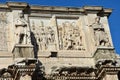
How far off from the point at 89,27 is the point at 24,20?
2341 millimetres

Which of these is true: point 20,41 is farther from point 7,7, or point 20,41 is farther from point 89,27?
point 89,27

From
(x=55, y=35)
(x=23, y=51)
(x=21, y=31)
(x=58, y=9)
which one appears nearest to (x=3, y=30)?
(x=21, y=31)

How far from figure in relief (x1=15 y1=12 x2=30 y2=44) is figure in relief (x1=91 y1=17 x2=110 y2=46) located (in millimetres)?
2384

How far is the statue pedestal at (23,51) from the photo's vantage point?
12.1 meters

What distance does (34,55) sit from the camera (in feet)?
41.0

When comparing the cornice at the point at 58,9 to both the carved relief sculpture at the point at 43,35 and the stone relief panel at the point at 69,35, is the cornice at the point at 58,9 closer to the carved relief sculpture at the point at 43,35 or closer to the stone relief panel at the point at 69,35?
the stone relief panel at the point at 69,35

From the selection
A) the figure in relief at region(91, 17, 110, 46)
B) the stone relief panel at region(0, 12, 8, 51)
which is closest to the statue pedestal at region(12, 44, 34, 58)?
the stone relief panel at region(0, 12, 8, 51)

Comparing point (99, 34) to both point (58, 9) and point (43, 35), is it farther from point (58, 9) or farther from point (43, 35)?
point (43, 35)

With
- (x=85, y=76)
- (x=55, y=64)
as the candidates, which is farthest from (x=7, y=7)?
(x=85, y=76)

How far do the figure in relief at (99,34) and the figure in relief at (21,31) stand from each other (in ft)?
7.82

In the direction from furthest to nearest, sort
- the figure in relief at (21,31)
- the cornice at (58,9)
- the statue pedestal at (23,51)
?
the cornice at (58,9) < the figure in relief at (21,31) < the statue pedestal at (23,51)

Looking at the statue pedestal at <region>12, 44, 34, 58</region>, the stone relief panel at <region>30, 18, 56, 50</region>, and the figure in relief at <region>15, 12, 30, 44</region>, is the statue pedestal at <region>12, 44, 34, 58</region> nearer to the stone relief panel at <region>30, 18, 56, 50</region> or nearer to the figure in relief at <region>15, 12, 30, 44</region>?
the figure in relief at <region>15, 12, 30, 44</region>

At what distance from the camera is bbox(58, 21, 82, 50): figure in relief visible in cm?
1340

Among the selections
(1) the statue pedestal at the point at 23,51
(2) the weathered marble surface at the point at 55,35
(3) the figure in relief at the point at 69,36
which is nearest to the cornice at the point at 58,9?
(2) the weathered marble surface at the point at 55,35
